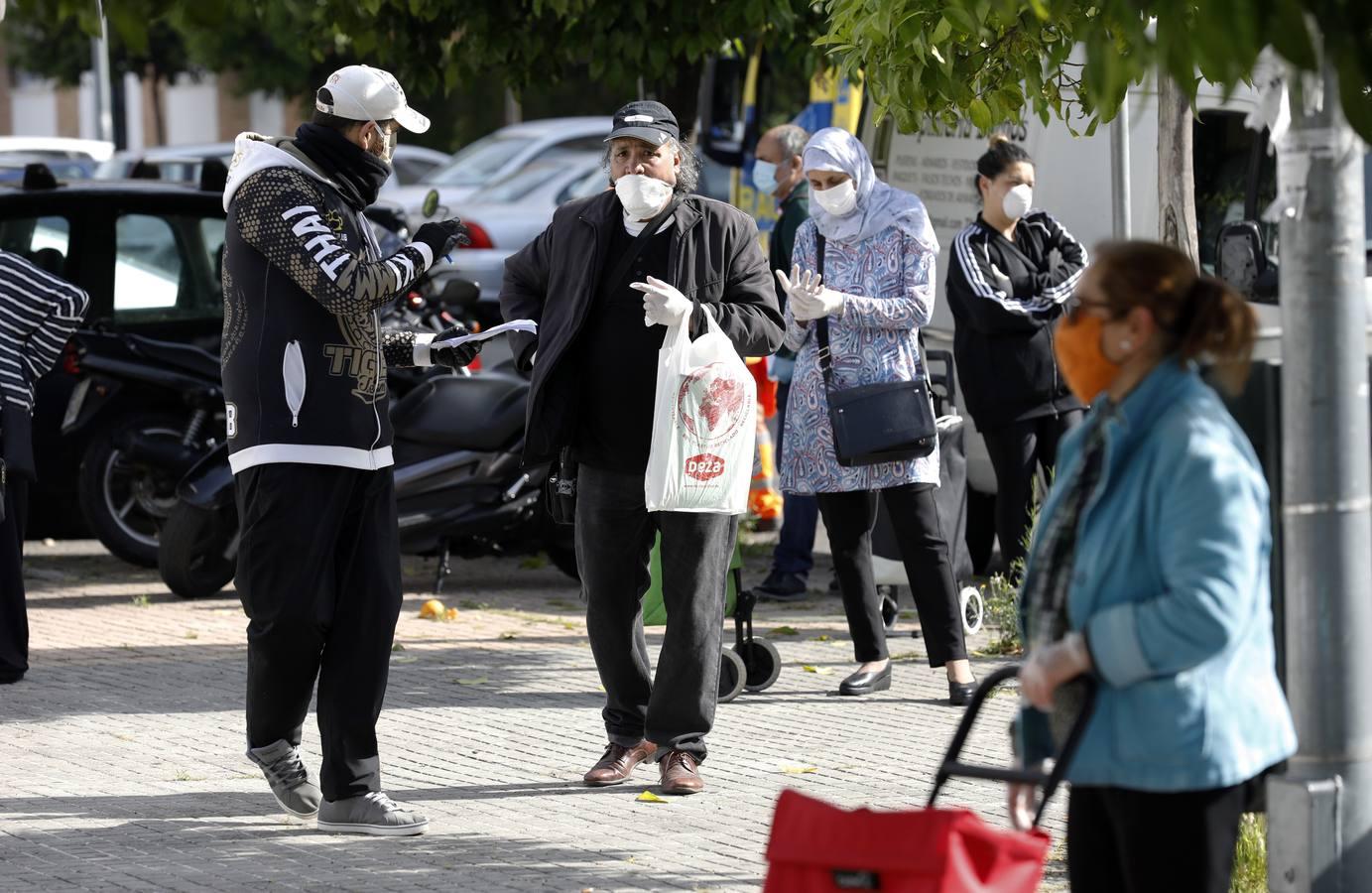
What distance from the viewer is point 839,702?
7.50m

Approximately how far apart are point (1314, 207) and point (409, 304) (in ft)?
24.0

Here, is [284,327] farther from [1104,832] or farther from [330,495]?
[1104,832]

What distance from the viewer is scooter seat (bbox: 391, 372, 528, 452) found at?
970 centimetres

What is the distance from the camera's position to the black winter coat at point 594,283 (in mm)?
6152

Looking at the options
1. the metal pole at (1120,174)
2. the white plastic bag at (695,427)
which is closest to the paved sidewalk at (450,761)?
the white plastic bag at (695,427)

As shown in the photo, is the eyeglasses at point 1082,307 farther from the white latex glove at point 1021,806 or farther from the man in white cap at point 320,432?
the man in white cap at point 320,432

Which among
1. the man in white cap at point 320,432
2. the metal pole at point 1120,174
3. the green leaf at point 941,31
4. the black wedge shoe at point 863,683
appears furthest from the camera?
the metal pole at point 1120,174

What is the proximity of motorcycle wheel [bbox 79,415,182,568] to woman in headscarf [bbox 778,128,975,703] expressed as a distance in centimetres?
384

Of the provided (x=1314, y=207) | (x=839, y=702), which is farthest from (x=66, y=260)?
(x=1314, y=207)

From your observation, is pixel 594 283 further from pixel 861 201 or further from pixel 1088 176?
pixel 1088 176

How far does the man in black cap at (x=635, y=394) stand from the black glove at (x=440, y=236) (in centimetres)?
43

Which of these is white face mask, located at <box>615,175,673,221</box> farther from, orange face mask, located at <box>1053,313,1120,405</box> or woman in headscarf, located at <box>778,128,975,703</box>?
orange face mask, located at <box>1053,313,1120,405</box>

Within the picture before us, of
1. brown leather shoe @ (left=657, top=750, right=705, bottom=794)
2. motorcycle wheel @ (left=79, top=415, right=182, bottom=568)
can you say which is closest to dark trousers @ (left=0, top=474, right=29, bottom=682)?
motorcycle wheel @ (left=79, top=415, right=182, bottom=568)

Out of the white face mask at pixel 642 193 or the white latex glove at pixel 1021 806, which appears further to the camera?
the white face mask at pixel 642 193
